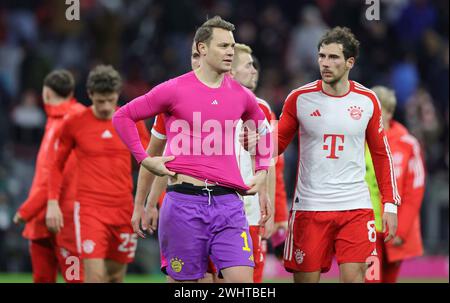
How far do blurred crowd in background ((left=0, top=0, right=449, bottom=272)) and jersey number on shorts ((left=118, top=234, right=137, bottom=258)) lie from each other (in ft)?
15.1

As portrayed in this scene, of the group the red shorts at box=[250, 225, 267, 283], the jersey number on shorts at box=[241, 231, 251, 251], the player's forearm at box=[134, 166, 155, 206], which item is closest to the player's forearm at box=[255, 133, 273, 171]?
the jersey number on shorts at box=[241, 231, 251, 251]

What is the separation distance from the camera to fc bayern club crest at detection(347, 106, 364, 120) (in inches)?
312

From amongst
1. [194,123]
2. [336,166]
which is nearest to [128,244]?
[336,166]

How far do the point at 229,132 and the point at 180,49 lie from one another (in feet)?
32.5

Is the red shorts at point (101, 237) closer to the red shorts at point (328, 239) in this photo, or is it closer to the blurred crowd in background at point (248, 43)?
the red shorts at point (328, 239)

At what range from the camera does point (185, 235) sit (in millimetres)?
6969

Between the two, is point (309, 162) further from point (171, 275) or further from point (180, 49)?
point (180, 49)

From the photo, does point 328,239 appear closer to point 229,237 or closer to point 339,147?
point 339,147

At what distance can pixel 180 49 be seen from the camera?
1680cm

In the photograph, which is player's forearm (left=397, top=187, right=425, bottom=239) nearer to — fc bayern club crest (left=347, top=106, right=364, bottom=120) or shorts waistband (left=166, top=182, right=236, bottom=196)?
fc bayern club crest (left=347, top=106, right=364, bottom=120)

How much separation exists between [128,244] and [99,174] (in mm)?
708

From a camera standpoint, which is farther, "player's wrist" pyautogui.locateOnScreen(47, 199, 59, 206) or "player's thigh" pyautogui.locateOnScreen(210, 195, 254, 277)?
"player's wrist" pyautogui.locateOnScreen(47, 199, 59, 206)

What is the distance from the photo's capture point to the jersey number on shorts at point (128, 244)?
9.70m

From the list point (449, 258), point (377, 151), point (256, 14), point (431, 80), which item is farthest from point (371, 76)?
point (377, 151)
